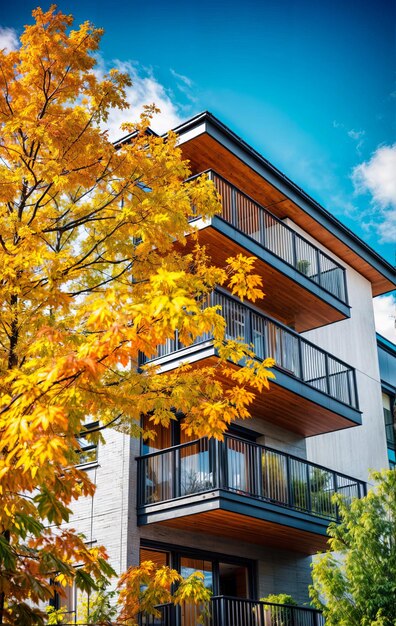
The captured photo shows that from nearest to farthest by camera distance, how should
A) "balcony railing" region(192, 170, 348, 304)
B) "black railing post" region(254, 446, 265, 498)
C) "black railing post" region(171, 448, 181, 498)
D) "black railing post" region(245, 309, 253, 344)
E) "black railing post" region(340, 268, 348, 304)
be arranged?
"black railing post" region(171, 448, 181, 498), "black railing post" region(254, 446, 265, 498), "black railing post" region(245, 309, 253, 344), "balcony railing" region(192, 170, 348, 304), "black railing post" region(340, 268, 348, 304)

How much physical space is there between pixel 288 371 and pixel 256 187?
5.87 metres

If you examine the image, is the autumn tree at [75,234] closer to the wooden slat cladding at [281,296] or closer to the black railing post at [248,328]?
the black railing post at [248,328]

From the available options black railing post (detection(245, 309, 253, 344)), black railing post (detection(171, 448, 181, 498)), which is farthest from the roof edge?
black railing post (detection(171, 448, 181, 498))

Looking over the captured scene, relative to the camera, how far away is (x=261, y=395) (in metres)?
18.2

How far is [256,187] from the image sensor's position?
2186 centimetres

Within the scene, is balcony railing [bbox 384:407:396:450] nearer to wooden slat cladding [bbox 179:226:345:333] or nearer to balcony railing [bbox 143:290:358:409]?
balcony railing [bbox 143:290:358:409]

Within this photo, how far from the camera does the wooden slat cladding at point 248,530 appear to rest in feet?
52.1

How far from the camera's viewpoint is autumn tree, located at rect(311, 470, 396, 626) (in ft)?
46.2

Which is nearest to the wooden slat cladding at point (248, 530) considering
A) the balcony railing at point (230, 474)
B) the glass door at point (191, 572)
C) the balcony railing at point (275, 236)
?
the balcony railing at point (230, 474)

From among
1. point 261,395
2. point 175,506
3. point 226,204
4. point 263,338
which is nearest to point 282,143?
point 226,204

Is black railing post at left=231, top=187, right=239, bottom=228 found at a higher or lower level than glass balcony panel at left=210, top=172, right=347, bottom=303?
lower

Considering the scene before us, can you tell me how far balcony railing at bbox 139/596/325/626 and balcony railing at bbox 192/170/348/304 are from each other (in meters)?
8.48

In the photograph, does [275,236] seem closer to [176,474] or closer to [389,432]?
[176,474]

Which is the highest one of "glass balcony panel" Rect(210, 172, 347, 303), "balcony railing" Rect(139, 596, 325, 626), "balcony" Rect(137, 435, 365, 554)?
"glass balcony panel" Rect(210, 172, 347, 303)
